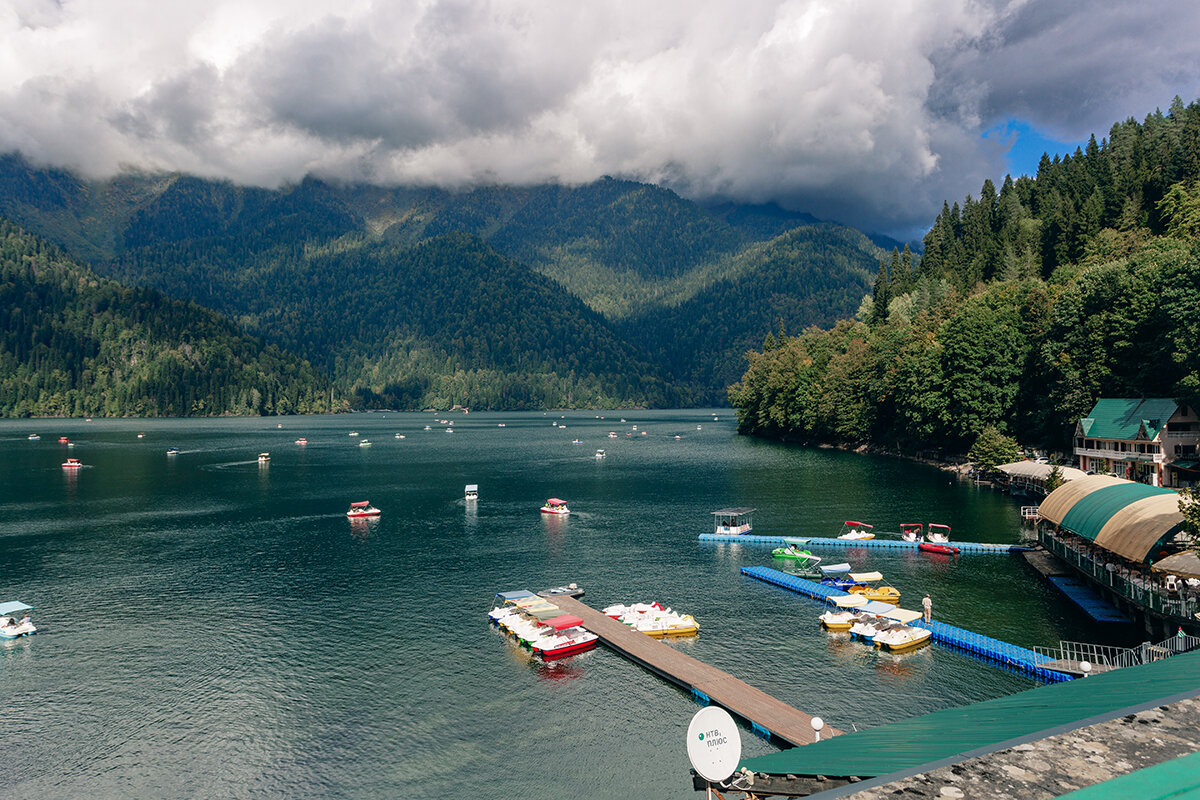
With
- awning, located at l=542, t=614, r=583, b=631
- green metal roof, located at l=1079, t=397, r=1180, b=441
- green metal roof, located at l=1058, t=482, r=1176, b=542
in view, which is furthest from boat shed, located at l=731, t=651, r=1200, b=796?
green metal roof, located at l=1079, t=397, r=1180, b=441

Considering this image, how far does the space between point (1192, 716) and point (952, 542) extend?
247 ft

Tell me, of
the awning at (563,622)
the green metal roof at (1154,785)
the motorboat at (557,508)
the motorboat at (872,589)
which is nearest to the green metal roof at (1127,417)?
the motorboat at (872,589)

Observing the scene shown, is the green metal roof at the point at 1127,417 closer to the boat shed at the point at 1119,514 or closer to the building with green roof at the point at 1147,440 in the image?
the building with green roof at the point at 1147,440

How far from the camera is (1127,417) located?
350 ft

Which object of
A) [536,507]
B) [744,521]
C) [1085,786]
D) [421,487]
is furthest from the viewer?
[421,487]

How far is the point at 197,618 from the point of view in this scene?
212 feet

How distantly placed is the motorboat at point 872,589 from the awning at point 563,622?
2562cm

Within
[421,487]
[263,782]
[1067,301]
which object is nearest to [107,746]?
[263,782]

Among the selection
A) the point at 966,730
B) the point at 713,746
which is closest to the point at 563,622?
the point at 713,746

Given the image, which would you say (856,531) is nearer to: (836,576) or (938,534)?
(938,534)

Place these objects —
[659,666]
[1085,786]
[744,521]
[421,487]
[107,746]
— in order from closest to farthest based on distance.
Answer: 1. [1085,786]
2. [107,746]
3. [659,666]
4. [744,521]
5. [421,487]

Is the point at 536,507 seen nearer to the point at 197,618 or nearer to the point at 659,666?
the point at 197,618

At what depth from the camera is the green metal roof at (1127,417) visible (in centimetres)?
10112

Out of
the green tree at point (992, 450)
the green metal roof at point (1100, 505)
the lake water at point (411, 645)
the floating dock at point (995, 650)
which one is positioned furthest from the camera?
the green tree at point (992, 450)
